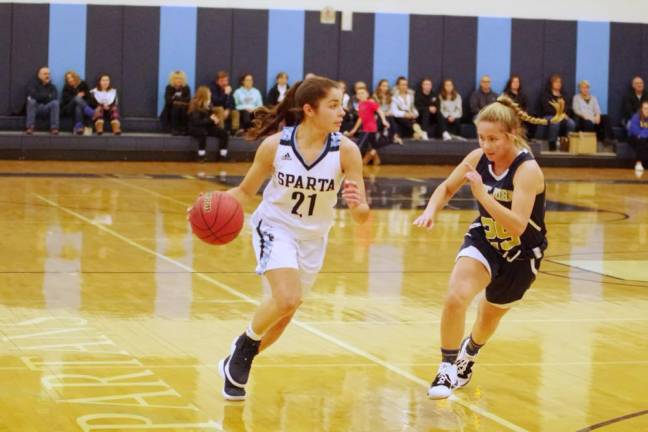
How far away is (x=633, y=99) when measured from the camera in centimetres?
2611

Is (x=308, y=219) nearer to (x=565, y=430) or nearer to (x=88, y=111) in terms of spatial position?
(x=565, y=430)

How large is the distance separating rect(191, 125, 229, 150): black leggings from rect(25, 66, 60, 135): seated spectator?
8.14 ft

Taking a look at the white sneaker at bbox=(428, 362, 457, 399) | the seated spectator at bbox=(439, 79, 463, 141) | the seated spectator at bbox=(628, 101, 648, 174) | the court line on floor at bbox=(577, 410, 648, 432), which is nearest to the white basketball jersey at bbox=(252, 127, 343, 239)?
the white sneaker at bbox=(428, 362, 457, 399)

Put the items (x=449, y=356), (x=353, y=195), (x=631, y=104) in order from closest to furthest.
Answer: (x=353, y=195) < (x=449, y=356) < (x=631, y=104)

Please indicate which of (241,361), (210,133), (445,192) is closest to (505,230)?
(445,192)

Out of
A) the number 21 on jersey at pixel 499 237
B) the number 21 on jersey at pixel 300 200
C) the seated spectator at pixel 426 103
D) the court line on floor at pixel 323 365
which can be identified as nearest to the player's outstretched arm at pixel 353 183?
the number 21 on jersey at pixel 300 200

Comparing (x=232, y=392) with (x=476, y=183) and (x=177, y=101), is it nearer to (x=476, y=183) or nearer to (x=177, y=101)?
(x=476, y=183)

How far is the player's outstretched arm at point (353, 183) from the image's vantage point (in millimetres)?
6320

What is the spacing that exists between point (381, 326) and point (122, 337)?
1750mm

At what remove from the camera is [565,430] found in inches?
236

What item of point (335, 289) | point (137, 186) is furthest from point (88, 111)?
point (335, 289)

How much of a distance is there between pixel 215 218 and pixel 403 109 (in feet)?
59.8

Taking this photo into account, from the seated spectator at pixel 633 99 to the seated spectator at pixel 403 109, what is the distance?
14.8ft

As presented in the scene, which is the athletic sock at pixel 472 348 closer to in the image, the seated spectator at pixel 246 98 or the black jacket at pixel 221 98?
the seated spectator at pixel 246 98
